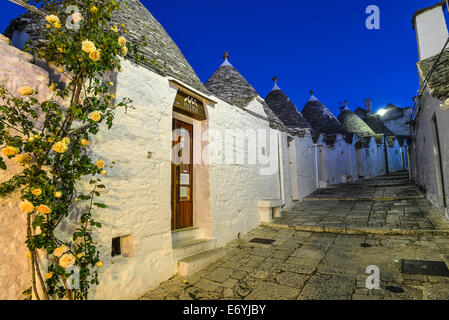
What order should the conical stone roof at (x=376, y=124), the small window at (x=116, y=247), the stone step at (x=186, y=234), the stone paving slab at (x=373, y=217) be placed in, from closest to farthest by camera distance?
the small window at (x=116, y=247) → the stone step at (x=186, y=234) → the stone paving slab at (x=373, y=217) → the conical stone roof at (x=376, y=124)

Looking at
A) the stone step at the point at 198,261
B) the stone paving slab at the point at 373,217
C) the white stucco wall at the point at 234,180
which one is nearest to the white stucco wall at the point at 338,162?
the stone paving slab at the point at 373,217

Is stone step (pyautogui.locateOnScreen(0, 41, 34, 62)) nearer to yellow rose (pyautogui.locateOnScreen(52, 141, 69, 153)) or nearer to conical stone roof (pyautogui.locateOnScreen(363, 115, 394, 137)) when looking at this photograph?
yellow rose (pyautogui.locateOnScreen(52, 141, 69, 153))

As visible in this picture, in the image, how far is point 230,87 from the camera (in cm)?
751

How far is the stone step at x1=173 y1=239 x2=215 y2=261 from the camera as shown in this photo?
359 centimetres

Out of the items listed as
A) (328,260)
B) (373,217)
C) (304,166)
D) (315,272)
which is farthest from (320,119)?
(315,272)

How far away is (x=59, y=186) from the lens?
2.26m

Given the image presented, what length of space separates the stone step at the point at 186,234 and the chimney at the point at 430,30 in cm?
811

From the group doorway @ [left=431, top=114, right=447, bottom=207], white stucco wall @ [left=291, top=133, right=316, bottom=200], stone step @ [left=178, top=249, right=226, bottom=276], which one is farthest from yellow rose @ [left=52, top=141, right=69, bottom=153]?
white stucco wall @ [left=291, top=133, right=316, bottom=200]

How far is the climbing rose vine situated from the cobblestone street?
1208 millimetres

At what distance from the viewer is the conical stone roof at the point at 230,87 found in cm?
682

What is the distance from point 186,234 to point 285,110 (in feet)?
34.2

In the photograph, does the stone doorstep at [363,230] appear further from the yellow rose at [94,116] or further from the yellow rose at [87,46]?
the yellow rose at [87,46]
